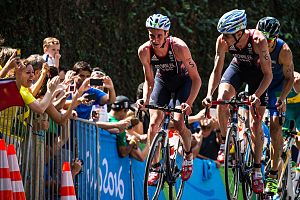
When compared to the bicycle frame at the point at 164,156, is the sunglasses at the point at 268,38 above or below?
above

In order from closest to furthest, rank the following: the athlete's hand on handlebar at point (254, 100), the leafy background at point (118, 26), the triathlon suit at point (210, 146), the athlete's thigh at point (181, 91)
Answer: the athlete's hand on handlebar at point (254, 100)
the athlete's thigh at point (181, 91)
the triathlon suit at point (210, 146)
the leafy background at point (118, 26)

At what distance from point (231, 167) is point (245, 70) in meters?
1.50

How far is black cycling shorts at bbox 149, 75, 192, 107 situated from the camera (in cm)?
1220

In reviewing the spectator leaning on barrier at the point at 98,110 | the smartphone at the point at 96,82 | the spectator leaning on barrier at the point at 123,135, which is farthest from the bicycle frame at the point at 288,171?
the smartphone at the point at 96,82

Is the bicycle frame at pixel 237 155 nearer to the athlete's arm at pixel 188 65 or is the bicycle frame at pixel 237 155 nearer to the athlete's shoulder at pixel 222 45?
the athlete's arm at pixel 188 65

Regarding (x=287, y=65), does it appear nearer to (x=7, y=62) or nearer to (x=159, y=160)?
(x=159, y=160)

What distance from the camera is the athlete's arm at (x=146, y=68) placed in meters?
11.8

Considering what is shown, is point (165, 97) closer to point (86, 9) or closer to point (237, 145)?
point (237, 145)

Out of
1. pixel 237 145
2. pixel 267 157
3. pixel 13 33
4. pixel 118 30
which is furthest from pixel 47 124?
pixel 118 30

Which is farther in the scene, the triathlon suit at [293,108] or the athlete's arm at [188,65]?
the triathlon suit at [293,108]

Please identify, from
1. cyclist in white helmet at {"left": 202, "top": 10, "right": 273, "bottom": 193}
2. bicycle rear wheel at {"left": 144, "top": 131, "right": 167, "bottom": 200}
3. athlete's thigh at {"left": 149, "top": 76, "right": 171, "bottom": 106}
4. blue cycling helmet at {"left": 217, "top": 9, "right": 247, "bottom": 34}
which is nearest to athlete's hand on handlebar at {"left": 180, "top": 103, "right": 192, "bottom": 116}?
cyclist in white helmet at {"left": 202, "top": 10, "right": 273, "bottom": 193}

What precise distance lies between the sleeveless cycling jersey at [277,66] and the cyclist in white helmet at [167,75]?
165 cm

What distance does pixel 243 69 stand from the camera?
12.5 metres

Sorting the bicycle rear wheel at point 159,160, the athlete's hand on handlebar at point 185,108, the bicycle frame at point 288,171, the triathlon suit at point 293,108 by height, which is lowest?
the bicycle frame at point 288,171
